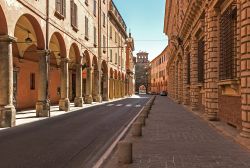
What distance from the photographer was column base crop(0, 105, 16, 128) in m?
14.9

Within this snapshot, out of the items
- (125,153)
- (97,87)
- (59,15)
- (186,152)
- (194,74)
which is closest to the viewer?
(125,153)

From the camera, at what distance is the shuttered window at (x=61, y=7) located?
23.8m

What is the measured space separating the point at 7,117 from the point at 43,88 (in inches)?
225

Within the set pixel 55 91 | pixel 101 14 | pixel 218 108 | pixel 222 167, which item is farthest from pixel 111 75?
pixel 222 167

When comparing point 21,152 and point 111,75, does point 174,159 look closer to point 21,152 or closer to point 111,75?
point 21,152

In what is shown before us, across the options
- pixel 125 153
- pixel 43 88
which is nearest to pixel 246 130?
pixel 125 153

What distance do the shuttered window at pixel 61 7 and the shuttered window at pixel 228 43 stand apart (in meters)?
12.2

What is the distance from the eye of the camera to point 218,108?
16.0 meters

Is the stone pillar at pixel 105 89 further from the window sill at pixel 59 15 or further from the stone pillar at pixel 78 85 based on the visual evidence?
the window sill at pixel 59 15

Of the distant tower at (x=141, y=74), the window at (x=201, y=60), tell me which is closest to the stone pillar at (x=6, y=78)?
the window at (x=201, y=60)

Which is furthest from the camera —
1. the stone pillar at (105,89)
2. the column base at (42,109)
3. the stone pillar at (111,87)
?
the stone pillar at (111,87)

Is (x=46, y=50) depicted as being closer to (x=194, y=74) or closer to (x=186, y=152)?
(x=194, y=74)

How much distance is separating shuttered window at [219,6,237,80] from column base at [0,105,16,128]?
9190 millimetres

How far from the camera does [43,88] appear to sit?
20625 mm
